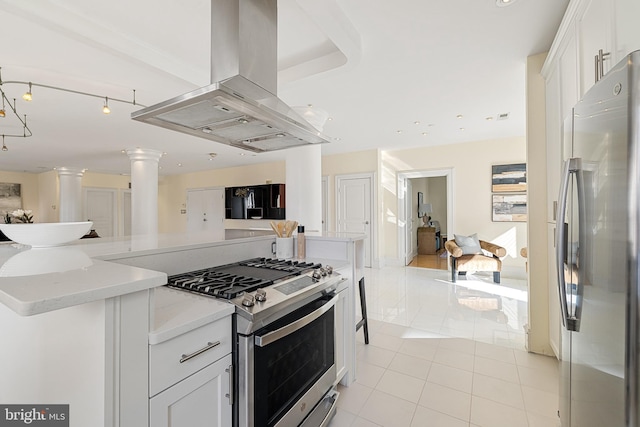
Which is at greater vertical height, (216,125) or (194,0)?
(194,0)

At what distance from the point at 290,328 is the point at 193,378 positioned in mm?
419

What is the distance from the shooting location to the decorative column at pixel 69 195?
23.8 ft

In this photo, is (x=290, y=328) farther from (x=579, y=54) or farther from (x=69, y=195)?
(x=69, y=195)

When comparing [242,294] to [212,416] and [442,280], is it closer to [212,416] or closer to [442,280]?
[212,416]

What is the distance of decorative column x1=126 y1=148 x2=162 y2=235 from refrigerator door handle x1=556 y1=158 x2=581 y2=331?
6.10 metres

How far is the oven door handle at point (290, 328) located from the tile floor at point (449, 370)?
74cm

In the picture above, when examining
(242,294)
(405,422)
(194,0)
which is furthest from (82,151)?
(405,422)

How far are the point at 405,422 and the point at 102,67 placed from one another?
3527mm

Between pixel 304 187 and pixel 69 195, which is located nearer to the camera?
pixel 304 187

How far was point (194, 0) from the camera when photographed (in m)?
1.76

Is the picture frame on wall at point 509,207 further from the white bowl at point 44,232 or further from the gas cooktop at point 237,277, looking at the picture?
the white bowl at point 44,232

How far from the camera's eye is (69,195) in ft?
24.0

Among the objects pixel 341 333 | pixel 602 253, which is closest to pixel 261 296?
pixel 341 333

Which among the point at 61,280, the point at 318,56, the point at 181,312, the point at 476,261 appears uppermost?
the point at 318,56
